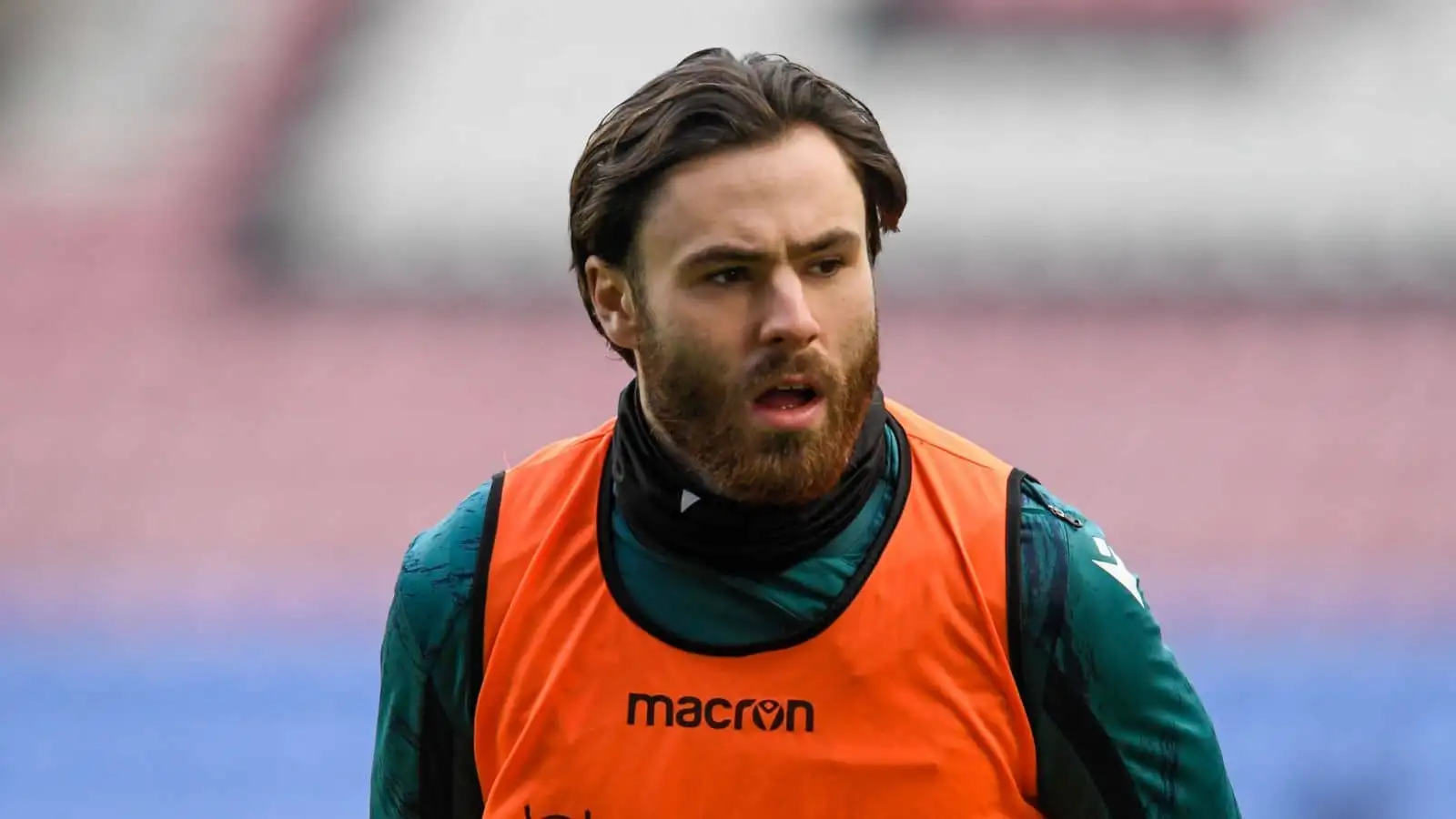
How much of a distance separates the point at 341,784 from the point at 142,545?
1268mm

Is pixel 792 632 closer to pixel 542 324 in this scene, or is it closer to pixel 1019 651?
pixel 1019 651

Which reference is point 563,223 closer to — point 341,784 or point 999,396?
point 999,396

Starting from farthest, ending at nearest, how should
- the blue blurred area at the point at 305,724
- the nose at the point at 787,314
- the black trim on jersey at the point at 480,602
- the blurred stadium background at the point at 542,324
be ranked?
the blurred stadium background at the point at 542,324, the blue blurred area at the point at 305,724, the black trim on jersey at the point at 480,602, the nose at the point at 787,314

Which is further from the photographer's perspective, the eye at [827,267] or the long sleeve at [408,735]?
the long sleeve at [408,735]

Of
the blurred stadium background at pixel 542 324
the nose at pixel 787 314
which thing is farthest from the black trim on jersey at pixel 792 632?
the blurred stadium background at pixel 542 324

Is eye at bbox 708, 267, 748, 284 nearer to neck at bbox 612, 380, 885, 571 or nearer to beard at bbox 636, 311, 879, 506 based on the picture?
beard at bbox 636, 311, 879, 506

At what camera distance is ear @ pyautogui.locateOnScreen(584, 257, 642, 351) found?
5.18 feet

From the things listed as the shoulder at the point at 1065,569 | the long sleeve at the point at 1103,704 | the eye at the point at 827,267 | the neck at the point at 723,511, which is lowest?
the long sleeve at the point at 1103,704

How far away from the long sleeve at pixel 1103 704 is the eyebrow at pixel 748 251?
1.03 ft

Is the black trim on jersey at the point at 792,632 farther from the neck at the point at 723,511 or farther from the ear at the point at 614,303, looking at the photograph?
the ear at the point at 614,303

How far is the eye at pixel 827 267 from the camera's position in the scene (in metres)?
1.47

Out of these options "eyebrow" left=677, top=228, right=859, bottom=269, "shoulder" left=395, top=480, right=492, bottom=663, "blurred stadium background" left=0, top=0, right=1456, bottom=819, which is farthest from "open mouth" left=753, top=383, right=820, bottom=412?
"blurred stadium background" left=0, top=0, right=1456, bottom=819

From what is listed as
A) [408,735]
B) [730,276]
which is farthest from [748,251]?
[408,735]

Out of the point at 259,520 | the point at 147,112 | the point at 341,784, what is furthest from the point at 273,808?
the point at 147,112
